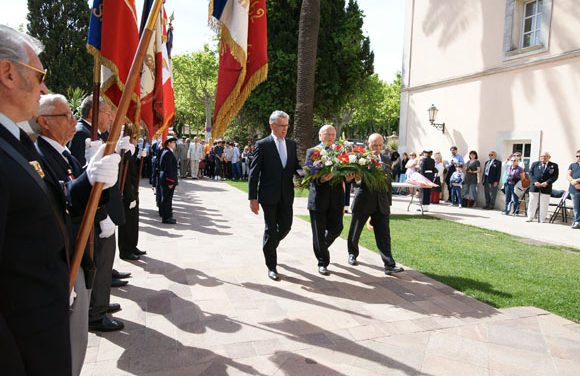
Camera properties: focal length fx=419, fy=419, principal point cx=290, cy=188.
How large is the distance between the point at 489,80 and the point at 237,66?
1338 centimetres

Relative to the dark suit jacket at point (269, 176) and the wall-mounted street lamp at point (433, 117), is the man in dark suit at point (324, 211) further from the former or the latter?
the wall-mounted street lamp at point (433, 117)

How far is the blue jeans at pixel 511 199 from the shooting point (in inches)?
532

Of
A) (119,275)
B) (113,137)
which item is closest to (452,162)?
(119,275)

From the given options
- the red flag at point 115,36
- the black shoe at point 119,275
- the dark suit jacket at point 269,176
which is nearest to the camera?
the red flag at point 115,36

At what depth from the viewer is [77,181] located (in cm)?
244

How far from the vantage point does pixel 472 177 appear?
15359 millimetres

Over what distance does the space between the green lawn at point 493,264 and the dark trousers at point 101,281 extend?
4124mm

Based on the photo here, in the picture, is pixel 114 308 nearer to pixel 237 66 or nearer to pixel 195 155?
pixel 237 66

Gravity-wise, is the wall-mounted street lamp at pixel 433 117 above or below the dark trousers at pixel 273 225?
above

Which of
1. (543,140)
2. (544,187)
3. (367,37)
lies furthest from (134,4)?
(367,37)

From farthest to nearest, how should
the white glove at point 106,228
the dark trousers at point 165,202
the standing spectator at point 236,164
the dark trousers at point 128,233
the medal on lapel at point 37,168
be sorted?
1. the standing spectator at point 236,164
2. the dark trousers at point 165,202
3. the dark trousers at point 128,233
4. the white glove at point 106,228
5. the medal on lapel at point 37,168

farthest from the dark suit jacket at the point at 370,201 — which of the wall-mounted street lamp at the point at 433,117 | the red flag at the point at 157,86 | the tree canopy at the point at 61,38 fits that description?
the tree canopy at the point at 61,38

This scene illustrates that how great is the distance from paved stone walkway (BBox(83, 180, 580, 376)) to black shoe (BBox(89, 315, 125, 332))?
68 mm

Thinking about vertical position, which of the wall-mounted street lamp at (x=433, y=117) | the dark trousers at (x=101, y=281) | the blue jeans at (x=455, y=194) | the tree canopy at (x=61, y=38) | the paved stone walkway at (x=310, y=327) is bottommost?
the paved stone walkway at (x=310, y=327)
